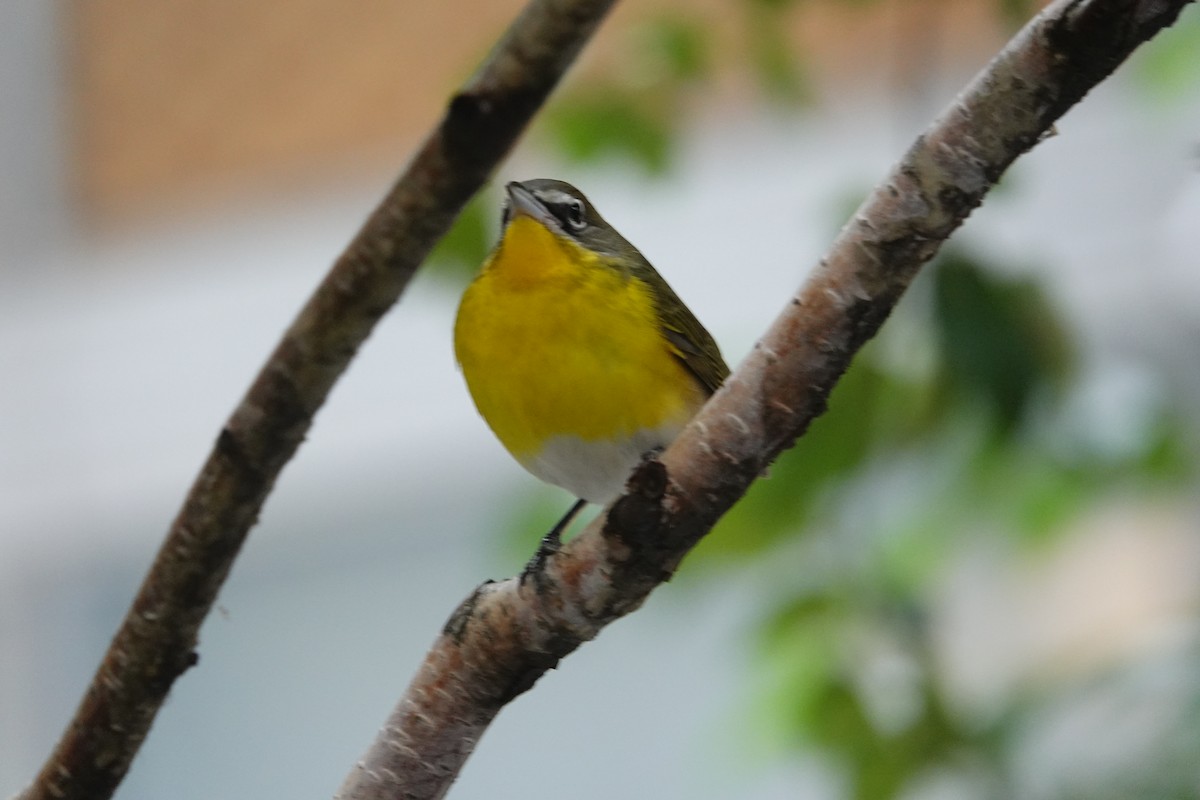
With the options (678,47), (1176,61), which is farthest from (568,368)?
(1176,61)

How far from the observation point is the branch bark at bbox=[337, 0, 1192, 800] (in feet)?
2.00

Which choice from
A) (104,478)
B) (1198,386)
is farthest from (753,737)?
(104,478)

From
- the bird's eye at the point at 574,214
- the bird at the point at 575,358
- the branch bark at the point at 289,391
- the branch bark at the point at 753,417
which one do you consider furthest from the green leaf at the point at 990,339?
the branch bark at the point at 289,391

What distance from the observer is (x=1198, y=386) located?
64.7 inches

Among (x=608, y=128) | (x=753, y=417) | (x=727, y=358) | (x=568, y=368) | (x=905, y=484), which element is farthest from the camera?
(x=727, y=358)

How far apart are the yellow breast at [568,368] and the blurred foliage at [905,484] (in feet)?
0.44

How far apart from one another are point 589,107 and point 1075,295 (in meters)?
1.31

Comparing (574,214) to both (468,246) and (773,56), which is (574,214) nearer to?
(468,246)

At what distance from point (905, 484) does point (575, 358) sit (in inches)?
22.1

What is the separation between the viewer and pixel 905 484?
1.43 m

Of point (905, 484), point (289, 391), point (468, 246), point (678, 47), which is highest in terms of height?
point (678, 47)

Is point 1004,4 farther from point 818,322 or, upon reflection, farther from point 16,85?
point 16,85

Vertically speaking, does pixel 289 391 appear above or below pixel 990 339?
below

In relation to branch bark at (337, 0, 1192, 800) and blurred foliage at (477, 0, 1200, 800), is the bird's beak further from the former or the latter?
branch bark at (337, 0, 1192, 800)
